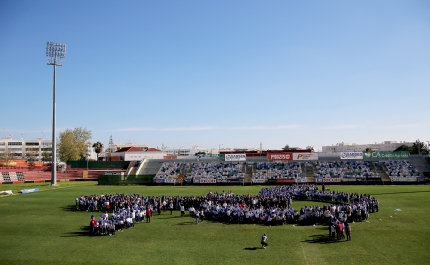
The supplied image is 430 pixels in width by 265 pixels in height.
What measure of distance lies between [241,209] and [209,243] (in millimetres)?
6636

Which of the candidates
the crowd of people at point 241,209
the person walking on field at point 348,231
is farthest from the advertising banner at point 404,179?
the person walking on field at point 348,231

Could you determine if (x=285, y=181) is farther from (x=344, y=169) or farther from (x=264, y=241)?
(x=264, y=241)

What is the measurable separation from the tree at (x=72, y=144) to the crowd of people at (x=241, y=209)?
2885 inches

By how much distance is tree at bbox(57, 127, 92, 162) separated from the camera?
100 metres

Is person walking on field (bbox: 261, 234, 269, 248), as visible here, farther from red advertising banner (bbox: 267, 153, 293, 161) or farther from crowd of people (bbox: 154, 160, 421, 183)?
red advertising banner (bbox: 267, 153, 293, 161)

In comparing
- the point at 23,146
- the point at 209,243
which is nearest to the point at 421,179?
the point at 209,243

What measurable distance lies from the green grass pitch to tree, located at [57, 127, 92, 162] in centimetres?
7700

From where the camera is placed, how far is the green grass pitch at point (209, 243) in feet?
52.9

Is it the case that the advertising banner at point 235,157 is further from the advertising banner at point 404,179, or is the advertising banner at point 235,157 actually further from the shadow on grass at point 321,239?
the shadow on grass at point 321,239

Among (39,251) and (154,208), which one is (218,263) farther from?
(154,208)

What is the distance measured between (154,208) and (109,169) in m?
50.1

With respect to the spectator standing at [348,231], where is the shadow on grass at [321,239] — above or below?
below

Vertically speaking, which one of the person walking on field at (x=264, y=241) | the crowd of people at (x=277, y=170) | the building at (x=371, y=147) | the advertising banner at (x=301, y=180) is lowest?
the person walking on field at (x=264, y=241)

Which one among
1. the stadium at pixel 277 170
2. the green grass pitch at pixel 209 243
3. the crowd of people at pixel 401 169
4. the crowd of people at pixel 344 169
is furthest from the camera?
the crowd of people at pixel 344 169
